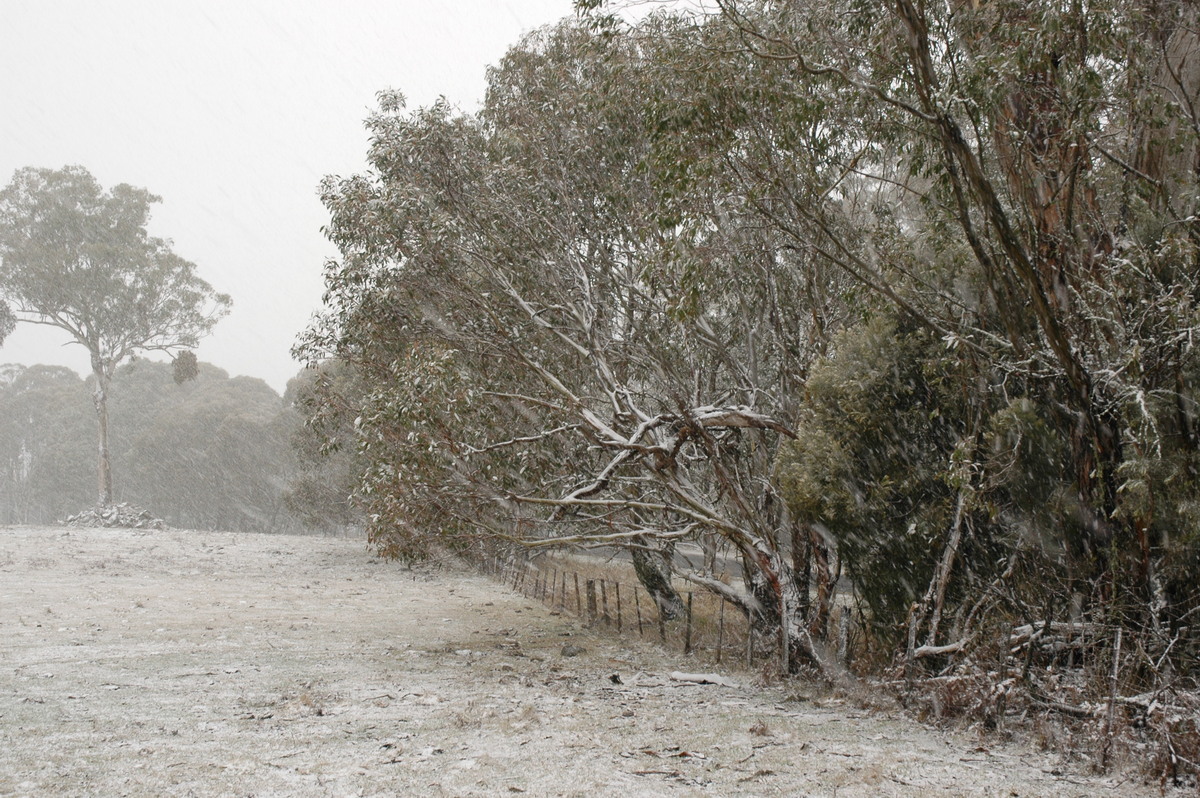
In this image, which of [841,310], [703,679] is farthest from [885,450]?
[841,310]

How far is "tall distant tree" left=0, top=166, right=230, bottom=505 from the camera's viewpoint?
37219mm

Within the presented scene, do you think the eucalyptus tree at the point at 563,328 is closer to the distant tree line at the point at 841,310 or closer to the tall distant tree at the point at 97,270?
the distant tree line at the point at 841,310

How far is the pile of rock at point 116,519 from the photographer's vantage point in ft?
111

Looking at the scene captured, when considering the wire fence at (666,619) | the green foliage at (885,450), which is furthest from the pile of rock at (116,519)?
the green foliage at (885,450)

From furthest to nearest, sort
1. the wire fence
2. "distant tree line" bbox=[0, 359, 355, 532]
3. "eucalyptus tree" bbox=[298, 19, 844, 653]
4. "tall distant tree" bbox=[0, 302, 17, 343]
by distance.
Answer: "distant tree line" bbox=[0, 359, 355, 532] → "tall distant tree" bbox=[0, 302, 17, 343] → the wire fence → "eucalyptus tree" bbox=[298, 19, 844, 653]

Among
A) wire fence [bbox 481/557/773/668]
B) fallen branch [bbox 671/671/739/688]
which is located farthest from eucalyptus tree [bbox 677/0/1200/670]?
wire fence [bbox 481/557/773/668]

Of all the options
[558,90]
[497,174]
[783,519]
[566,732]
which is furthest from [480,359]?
[566,732]

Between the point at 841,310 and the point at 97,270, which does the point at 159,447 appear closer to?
the point at 97,270

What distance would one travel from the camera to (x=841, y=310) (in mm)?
11141

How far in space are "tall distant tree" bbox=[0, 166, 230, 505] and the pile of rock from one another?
1396 millimetres

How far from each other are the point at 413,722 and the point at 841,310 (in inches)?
280

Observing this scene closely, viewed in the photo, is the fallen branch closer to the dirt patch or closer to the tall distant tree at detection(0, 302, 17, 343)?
the dirt patch

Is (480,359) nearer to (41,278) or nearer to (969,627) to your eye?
(969,627)

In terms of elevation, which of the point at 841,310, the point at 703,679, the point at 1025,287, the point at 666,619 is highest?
the point at 841,310
